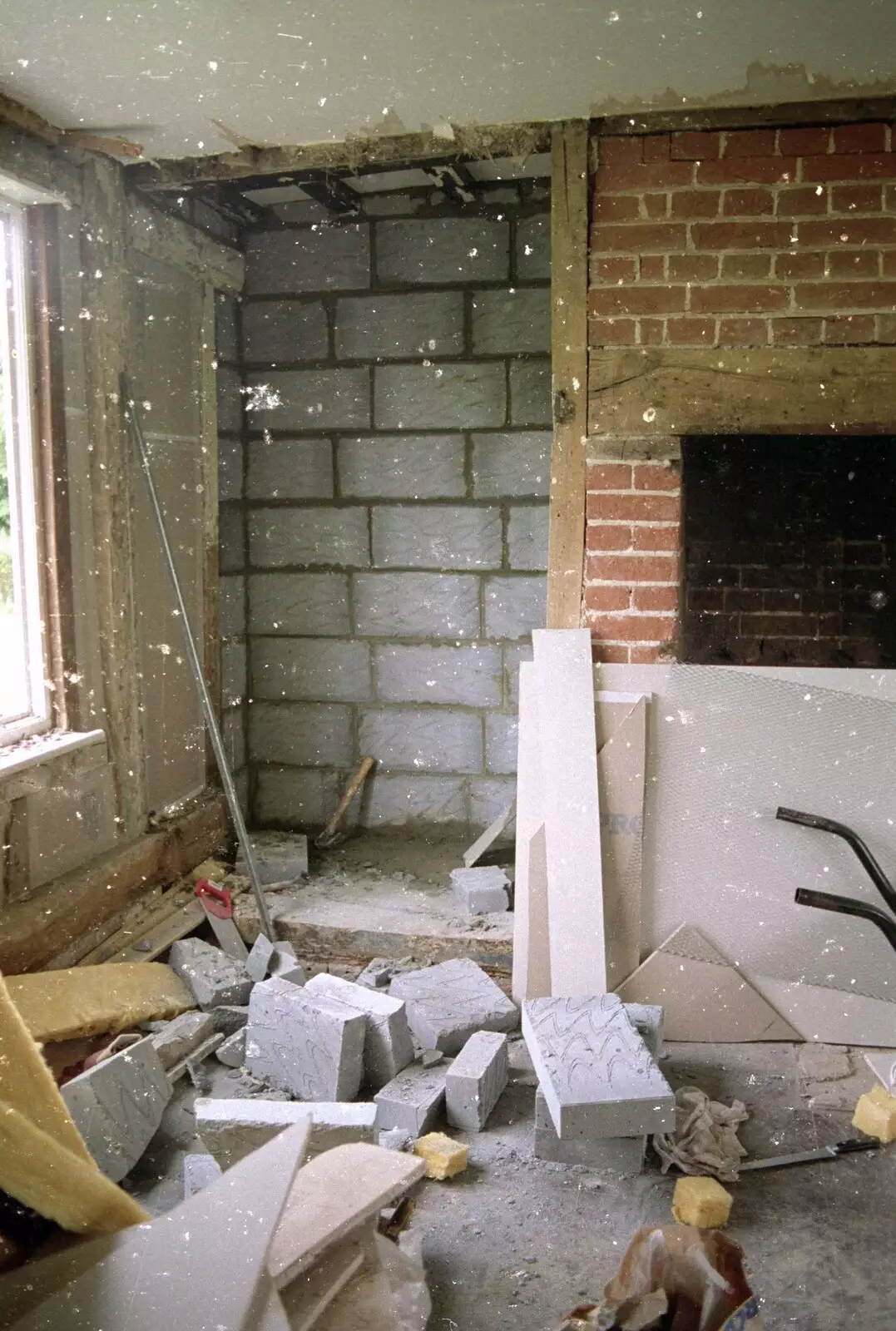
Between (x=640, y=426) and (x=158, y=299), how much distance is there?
186cm

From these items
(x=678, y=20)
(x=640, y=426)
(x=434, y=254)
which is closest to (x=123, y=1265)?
(x=640, y=426)

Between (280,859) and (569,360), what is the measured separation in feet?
7.12

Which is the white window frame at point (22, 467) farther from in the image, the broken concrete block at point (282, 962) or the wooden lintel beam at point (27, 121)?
the broken concrete block at point (282, 962)

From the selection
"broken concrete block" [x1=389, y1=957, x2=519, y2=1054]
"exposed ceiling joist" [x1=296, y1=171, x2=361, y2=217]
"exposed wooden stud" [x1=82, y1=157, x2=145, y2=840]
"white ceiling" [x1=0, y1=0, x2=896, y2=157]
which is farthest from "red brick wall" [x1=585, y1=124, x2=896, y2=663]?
"exposed wooden stud" [x1=82, y1=157, x2=145, y2=840]

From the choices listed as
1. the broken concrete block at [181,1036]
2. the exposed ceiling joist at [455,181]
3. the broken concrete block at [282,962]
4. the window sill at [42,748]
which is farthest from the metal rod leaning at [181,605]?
the exposed ceiling joist at [455,181]

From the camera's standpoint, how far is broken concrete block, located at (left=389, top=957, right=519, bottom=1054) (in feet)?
9.60

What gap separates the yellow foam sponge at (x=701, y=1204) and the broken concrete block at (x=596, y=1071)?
0.13m

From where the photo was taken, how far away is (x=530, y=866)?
3.10 meters

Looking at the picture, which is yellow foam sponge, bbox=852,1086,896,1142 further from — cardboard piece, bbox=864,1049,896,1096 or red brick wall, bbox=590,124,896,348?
red brick wall, bbox=590,124,896,348

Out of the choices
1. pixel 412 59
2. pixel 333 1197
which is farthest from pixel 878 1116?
pixel 412 59

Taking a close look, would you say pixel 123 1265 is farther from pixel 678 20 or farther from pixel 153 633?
pixel 678 20

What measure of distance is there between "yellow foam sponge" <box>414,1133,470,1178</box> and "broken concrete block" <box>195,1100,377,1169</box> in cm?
24

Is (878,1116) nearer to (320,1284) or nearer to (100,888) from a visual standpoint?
(320,1284)

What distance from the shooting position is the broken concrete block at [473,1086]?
8.56 feet
